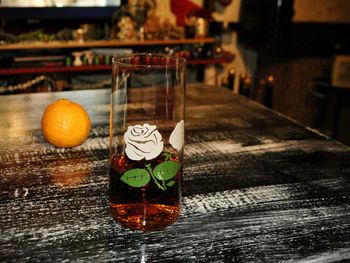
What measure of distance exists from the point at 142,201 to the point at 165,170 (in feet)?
0.17

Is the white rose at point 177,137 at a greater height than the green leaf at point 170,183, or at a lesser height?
greater

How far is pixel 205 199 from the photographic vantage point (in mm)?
710

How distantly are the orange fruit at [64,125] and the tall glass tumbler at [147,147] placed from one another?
24 cm

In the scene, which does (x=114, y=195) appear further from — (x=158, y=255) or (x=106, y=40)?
(x=106, y=40)

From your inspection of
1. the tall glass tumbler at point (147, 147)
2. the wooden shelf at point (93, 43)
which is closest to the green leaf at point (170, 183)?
the tall glass tumbler at point (147, 147)

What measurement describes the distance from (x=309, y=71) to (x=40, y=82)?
81.1 inches

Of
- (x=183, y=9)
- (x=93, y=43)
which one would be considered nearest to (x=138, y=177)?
(x=93, y=43)

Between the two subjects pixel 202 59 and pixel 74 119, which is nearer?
pixel 74 119

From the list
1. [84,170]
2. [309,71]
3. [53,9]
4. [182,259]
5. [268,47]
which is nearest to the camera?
[182,259]

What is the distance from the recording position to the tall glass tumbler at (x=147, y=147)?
599 millimetres

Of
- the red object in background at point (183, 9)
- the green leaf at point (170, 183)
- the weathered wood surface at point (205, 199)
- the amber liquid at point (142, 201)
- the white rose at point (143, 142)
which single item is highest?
the red object in background at point (183, 9)

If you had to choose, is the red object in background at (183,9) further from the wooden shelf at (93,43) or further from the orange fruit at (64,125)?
the orange fruit at (64,125)

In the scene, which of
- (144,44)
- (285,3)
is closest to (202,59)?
(144,44)

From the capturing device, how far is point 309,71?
369 centimetres
